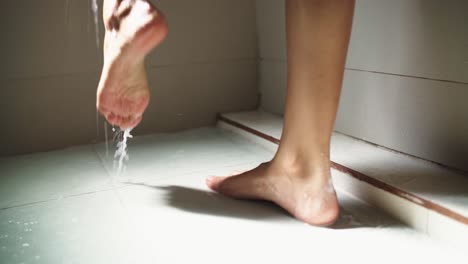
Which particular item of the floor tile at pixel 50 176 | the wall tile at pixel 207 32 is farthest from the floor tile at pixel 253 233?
the wall tile at pixel 207 32

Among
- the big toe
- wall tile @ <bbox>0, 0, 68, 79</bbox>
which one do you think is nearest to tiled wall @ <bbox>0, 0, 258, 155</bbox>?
wall tile @ <bbox>0, 0, 68, 79</bbox>

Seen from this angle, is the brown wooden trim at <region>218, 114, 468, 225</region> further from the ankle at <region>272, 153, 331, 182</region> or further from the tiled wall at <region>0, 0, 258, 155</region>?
the tiled wall at <region>0, 0, 258, 155</region>

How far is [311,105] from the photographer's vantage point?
0.79 metres

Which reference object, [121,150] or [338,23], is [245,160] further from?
[338,23]

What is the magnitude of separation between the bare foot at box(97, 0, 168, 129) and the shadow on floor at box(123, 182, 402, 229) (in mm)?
218

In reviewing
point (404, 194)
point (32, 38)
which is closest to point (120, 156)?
point (32, 38)

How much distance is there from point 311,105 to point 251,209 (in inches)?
10.2

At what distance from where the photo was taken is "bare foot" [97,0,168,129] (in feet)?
2.40

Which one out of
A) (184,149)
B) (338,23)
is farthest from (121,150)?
(338,23)

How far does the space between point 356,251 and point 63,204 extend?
0.64 meters

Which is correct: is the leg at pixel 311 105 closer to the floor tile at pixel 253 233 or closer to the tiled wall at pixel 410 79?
the floor tile at pixel 253 233

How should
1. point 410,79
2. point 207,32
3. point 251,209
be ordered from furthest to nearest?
point 207,32, point 410,79, point 251,209

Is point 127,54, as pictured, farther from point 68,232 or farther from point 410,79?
point 410,79

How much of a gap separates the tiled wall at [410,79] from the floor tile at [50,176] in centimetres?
73
